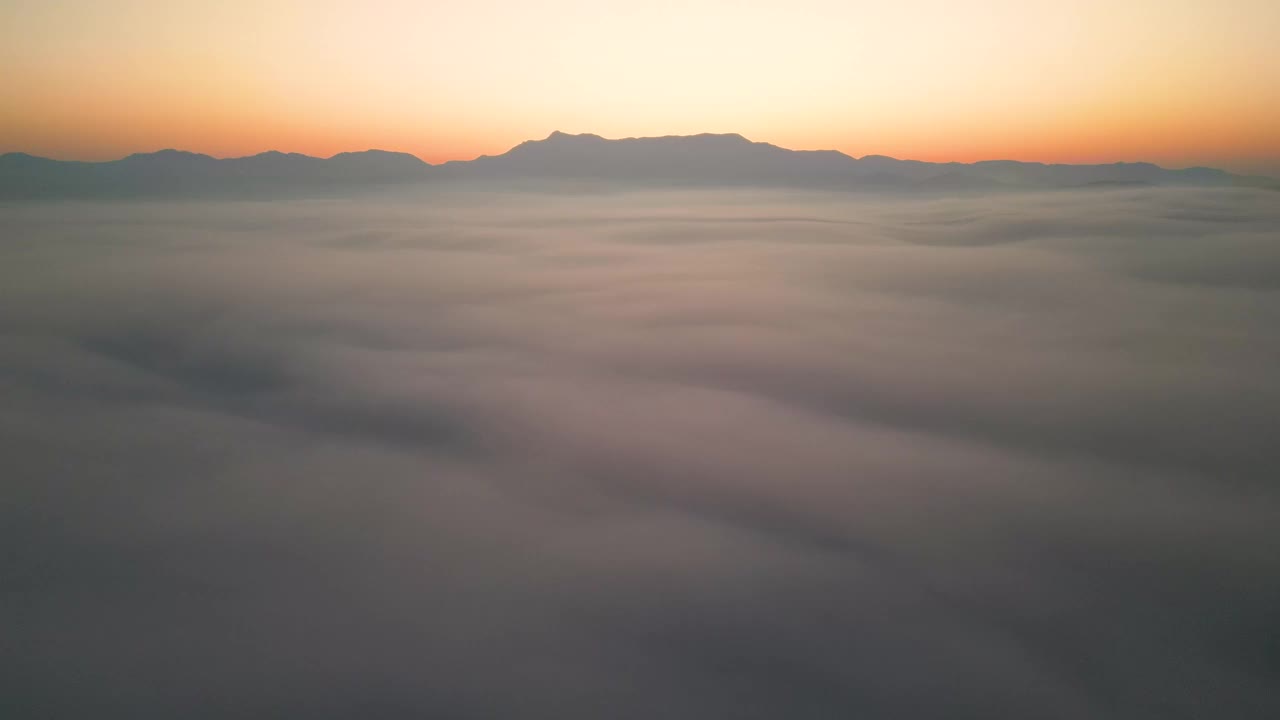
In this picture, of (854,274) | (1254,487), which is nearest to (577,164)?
(854,274)

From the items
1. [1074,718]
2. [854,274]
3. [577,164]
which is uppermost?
[577,164]

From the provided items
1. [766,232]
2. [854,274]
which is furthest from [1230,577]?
[766,232]

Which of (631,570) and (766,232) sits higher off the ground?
(766,232)

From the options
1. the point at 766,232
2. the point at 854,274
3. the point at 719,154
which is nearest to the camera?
the point at 854,274

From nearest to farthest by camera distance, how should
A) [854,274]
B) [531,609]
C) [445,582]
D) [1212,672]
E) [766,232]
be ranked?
[1212,672], [531,609], [445,582], [854,274], [766,232]

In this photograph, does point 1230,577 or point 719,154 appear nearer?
point 1230,577

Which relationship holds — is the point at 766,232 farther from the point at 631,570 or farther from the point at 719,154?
the point at 719,154

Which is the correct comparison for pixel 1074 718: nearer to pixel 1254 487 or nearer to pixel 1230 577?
pixel 1230 577
